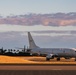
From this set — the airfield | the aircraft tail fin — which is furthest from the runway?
the aircraft tail fin

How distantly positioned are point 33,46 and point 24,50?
38.5ft

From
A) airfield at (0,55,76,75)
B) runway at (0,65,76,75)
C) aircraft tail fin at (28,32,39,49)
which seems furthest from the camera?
aircraft tail fin at (28,32,39,49)

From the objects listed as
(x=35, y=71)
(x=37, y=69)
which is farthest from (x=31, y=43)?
(x=35, y=71)

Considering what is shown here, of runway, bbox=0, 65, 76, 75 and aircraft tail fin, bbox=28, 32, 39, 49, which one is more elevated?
aircraft tail fin, bbox=28, 32, 39, 49

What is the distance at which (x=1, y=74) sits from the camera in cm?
2669

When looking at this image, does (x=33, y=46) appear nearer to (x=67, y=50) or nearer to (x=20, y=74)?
(x=67, y=50)

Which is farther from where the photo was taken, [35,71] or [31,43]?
[31,43]

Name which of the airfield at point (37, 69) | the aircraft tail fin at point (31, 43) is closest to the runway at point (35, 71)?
the airfield at point (37, 69)

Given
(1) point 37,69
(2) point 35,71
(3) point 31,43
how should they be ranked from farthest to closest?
1. (3) point 31,43
2. (1) point 37,69
3. (2) point 35,71

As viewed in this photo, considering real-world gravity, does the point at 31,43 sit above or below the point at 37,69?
above

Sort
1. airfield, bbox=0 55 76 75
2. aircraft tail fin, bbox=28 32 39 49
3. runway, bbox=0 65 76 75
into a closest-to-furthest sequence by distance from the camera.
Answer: runway, bbox=0 65 76 75 < airfield, bbox=0 55 76 75 < aircraft tail fin, bbox=28 32 39 49

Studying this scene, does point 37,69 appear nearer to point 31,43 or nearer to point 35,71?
point 35,71

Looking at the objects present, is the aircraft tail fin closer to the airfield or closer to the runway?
the airfield

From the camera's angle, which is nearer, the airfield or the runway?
the runway
